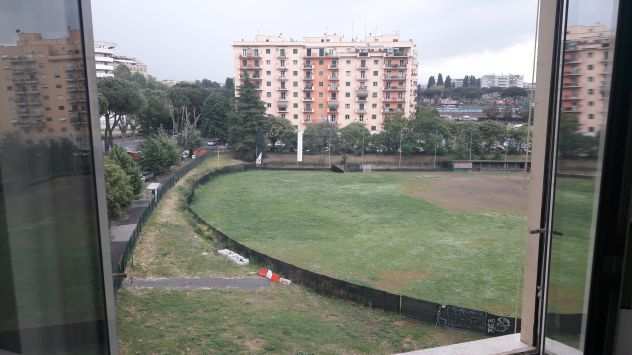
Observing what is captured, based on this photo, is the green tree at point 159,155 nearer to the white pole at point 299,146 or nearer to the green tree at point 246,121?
the green tree at point 246,121

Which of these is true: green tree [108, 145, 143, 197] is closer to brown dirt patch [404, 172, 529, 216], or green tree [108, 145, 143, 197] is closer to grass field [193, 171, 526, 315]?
grass field [193, 171, 526, 315]

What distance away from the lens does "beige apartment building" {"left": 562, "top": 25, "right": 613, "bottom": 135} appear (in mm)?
668

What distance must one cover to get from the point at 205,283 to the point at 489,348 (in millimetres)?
4398

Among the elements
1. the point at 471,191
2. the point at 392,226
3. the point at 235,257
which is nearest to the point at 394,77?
the point at 471,191

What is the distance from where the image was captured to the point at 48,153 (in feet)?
1.77

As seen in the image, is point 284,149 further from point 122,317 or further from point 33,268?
point 33,268

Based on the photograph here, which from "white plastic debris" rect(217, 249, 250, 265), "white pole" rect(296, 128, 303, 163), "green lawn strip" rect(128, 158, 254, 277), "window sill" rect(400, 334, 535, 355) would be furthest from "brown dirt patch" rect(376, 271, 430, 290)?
"white pole" rect(296, 128, 303, 163)

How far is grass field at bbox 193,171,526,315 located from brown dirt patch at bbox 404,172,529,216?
3 cm

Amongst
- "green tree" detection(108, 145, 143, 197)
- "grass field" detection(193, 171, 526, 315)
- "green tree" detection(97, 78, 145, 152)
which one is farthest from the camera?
"grass field" detection(193, 171, 526, 315)

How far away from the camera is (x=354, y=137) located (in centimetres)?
1314

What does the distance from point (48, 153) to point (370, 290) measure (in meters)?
4.25

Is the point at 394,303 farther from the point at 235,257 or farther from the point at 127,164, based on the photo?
the point at 127,164

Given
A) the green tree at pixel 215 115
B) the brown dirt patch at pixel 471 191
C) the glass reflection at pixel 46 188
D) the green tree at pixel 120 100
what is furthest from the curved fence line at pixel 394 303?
the brown dirt patch at pixel 471 191

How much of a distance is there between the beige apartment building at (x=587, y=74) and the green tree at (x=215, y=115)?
19.2ft
